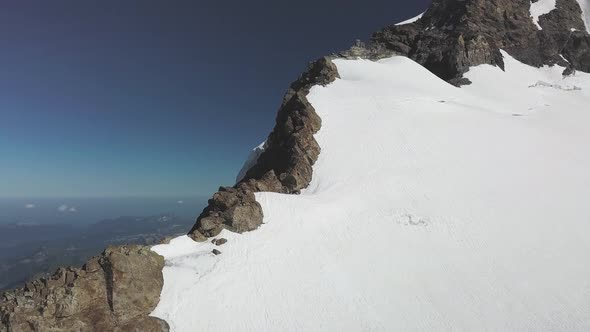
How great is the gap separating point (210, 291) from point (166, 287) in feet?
6.91

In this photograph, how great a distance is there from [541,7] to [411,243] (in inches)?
3531

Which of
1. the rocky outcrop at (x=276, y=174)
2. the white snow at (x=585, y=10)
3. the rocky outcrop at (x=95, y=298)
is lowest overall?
the rocky outcrop at (x=95, y=298)

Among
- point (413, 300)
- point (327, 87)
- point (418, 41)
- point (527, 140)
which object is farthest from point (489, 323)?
point (418, 41)

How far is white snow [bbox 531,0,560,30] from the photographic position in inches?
3295

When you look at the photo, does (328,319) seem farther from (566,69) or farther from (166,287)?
(566,69)

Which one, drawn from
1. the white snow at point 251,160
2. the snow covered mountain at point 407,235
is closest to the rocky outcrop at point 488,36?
the snow covered mountain at point 407,235

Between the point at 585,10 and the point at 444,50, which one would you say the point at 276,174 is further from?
the point at 585,10

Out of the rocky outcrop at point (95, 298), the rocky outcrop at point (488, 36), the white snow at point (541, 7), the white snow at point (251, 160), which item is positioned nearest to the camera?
the rocky outcrop at point (95, 298)

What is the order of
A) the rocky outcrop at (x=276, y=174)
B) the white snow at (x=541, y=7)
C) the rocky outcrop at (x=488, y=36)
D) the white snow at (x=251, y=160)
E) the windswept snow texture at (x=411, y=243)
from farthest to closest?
the white snow at (x=541, y=7) → the rocky outcrop at (x=488, y=36) → the white snow at (x=251, y=160) → the rocky outcrop at (x=276, y=174) → the windswept snow texture at (x=411, y=243)

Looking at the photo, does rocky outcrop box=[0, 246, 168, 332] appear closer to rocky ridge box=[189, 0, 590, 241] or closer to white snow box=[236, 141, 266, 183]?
rocky ridge box=[189, 0, 590, 241]

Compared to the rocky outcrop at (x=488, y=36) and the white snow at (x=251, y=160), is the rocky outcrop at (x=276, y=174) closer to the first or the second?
the white snow at (x=251, y=160)

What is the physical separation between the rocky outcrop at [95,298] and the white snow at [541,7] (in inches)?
3734

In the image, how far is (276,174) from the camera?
30.1 m

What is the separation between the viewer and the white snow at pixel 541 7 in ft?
275
